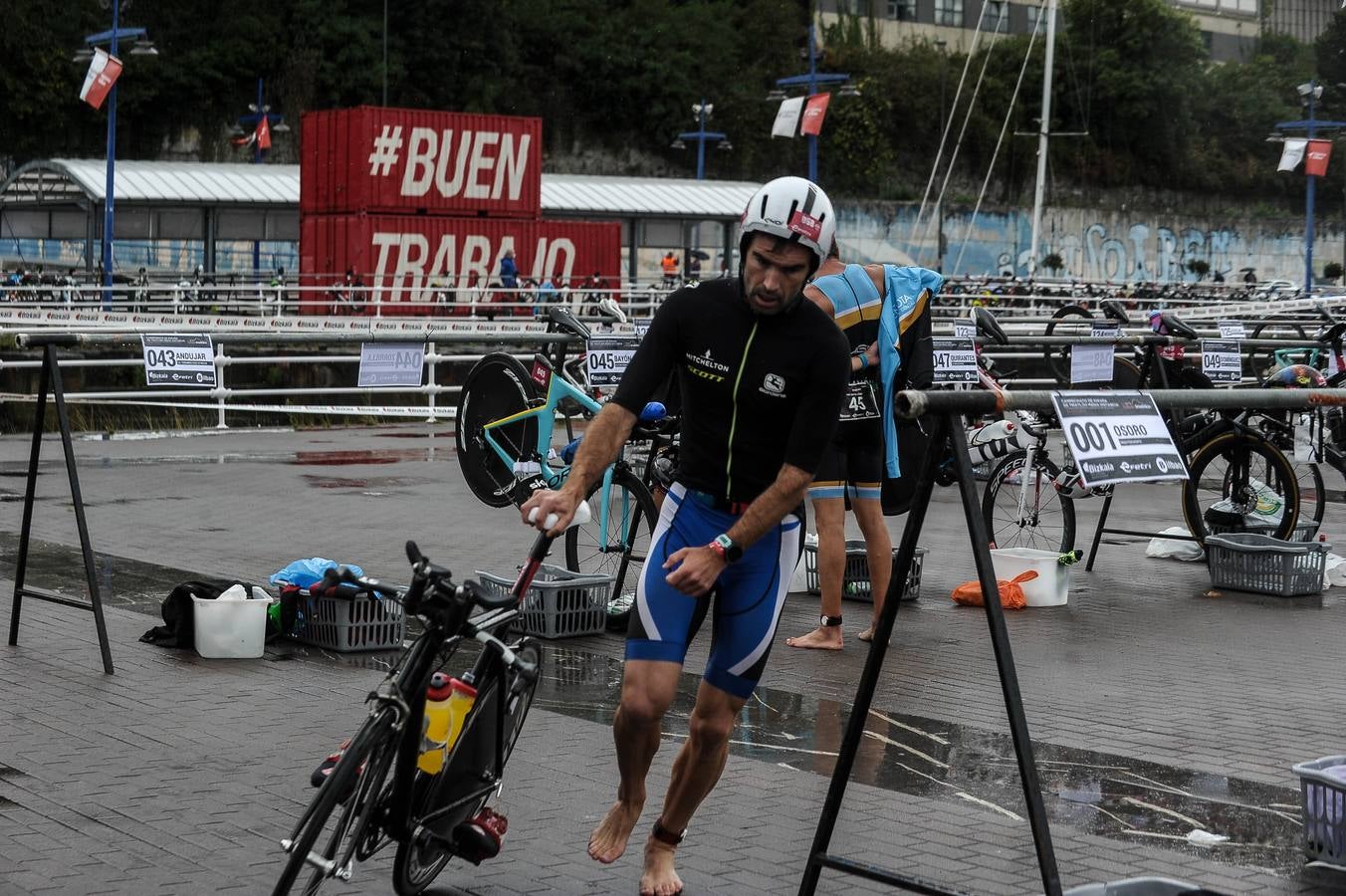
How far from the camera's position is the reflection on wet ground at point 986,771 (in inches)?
230

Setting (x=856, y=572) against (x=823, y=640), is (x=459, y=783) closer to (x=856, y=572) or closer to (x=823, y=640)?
(x=823, y=640)

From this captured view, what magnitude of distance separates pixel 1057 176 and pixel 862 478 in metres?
80.0

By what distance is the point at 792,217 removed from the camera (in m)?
4.85

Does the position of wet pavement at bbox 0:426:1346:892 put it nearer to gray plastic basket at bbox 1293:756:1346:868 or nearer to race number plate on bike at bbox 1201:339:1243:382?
gray plastic basket at bbox 1293:756:1346:868

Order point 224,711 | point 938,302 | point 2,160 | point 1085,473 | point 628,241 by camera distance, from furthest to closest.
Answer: point 2,160 < point 628,241 < point 938,302 < point 224,711 < point 1085,473

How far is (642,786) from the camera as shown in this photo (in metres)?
5.06

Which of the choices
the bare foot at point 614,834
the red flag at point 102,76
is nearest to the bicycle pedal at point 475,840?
the bare foot at point 614,834

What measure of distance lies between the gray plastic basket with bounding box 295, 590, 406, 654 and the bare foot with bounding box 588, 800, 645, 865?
3.61m

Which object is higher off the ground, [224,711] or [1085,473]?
[1085,473]

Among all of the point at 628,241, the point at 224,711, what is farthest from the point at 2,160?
the point at 224,711

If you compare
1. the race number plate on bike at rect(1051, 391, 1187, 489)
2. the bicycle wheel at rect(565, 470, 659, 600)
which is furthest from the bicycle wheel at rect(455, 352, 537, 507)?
the race number plate on bike at rect(1051, 391, 1187, 489)

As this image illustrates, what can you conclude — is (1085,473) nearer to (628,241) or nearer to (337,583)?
(337,583)

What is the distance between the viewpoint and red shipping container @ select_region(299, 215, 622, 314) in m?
40.8

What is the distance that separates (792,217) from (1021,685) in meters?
3.95
